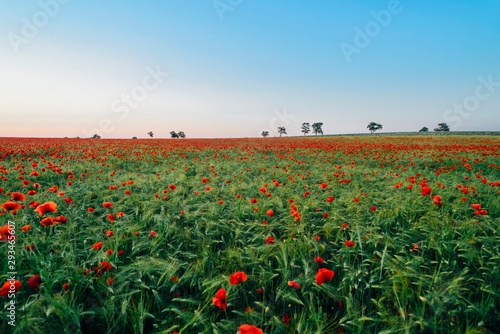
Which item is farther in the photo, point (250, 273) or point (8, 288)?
point (250, 273)

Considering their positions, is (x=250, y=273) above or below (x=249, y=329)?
below

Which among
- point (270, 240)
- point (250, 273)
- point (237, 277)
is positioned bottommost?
point (250, 273)

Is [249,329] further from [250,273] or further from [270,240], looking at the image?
[270,240]

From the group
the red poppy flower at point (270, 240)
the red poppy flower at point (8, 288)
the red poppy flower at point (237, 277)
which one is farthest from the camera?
the red poppy flower at point (270, 240)

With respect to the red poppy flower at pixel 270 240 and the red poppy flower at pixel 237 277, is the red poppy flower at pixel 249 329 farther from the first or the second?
the red poppy flower at pixel 270 240

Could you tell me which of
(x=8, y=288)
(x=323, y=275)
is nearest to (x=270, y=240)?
(x=323, y=275)

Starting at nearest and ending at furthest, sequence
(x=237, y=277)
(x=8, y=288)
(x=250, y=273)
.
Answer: (x=8, y=288) < (x=237, y=277) < (x=250, y=273)

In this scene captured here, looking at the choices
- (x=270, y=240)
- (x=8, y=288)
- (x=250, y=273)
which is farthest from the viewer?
(x=270, y=240)

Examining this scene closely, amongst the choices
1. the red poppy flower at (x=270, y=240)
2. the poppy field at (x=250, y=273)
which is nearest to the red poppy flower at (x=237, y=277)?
the poppy field at (x=250, y=273)

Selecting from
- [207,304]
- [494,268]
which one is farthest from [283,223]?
[494,268]

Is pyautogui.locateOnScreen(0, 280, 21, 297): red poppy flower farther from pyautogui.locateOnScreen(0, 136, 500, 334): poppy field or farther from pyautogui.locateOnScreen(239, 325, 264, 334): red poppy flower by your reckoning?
pyautogui.locateOnScreen(239, 325, 264, 334): red poppy flower

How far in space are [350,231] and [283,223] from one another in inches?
37.4

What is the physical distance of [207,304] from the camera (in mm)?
1700

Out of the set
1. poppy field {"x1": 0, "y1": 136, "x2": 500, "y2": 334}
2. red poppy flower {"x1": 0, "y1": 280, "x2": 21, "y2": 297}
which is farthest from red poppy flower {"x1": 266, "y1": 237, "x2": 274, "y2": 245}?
red poppy flower {"x1": 0, "y1": 280, "x2": 21, "y2": 297}
